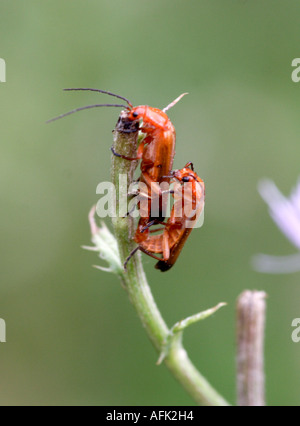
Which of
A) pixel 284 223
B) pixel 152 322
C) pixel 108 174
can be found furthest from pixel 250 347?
pixel 108 174

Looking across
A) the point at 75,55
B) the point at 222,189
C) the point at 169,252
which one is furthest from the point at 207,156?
the point at 169,252

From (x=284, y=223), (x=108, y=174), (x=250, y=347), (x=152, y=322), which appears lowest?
(x=250, y=347)

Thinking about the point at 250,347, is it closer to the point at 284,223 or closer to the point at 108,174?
the point at 284,223

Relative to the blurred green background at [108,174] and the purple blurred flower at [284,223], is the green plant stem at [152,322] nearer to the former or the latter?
the purple blurred flower at [284,223]

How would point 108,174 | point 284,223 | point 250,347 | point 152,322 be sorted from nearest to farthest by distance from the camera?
point 250,347
point 152,322
point 284,223
point 108,174

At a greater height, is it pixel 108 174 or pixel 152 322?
pixel 108 174

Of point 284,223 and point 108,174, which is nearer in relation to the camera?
point 284,223

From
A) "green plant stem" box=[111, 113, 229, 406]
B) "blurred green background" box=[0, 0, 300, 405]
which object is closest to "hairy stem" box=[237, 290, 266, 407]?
"green plant stem" box=[111, 113, 229, 406]

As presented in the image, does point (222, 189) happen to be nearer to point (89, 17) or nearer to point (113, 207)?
point (89, 17)
